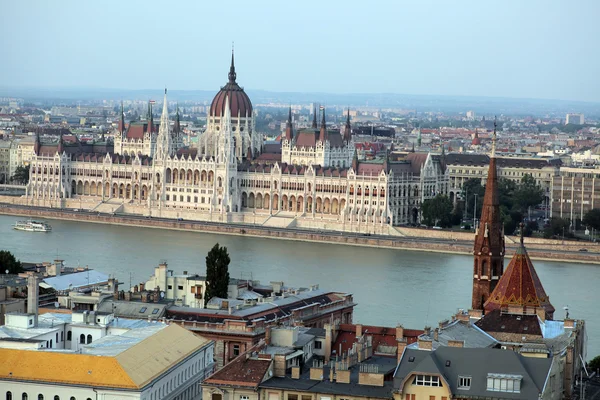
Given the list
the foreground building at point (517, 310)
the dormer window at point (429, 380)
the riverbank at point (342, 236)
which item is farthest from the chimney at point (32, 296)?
the riverbank at point (342, 236)

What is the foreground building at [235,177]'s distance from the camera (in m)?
58.3

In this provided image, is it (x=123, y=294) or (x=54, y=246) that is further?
(x=54, y=246)

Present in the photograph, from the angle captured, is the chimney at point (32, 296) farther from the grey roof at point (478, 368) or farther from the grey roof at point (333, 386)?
the grey roof at point (478, 368)

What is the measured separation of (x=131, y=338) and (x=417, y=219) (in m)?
38.7

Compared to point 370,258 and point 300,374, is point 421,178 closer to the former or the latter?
point 370,258

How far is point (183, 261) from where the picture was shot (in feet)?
141

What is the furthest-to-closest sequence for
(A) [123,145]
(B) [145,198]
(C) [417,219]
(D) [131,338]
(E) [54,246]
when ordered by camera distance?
(A) [123,145], (B) [145,198], (C) [417,219], (E) [54,246], (D) [131,338]

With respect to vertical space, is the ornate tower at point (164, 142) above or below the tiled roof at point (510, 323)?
below

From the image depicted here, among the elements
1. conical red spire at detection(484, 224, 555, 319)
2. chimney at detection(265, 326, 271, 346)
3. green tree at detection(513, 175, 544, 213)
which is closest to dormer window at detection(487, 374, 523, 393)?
chimney at detection(265, 326, 271, 346)

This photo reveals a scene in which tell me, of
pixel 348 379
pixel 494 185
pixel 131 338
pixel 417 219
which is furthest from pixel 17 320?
pixel 417 219

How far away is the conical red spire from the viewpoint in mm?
21984

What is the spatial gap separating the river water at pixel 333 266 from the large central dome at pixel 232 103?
365 inches

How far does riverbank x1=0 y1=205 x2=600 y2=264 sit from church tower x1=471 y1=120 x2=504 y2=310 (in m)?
22.4

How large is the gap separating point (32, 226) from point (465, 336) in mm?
35045
